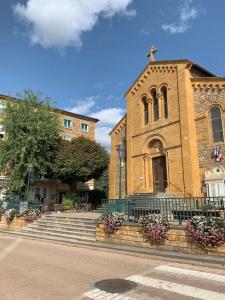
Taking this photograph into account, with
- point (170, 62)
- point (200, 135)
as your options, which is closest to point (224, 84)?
point (200, 135)

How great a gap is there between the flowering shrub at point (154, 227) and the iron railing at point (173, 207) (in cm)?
50

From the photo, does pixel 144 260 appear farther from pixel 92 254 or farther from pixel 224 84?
pixel 224 84

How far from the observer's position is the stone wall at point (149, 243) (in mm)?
9883

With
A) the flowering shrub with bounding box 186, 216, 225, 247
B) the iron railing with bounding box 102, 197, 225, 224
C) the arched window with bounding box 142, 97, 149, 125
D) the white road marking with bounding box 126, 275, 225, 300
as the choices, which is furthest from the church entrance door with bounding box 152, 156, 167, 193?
the white road marking with bounding box 126, 275, 225, 300

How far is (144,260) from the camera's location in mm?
9977

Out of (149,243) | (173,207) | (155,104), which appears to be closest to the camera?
(149,243)

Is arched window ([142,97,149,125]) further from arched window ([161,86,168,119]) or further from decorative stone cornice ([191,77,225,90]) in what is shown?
decorative stone cornice ([191,77,225,90])

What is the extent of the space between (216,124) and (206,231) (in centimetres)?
1016

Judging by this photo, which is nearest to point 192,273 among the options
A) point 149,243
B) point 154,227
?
point 154,227

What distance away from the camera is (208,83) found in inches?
753

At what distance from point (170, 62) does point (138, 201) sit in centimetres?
1199

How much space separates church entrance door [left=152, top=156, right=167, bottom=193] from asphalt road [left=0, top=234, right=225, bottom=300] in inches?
420

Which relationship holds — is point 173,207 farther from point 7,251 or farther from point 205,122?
point 205,122

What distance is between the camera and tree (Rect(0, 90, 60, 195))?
24906 mm
